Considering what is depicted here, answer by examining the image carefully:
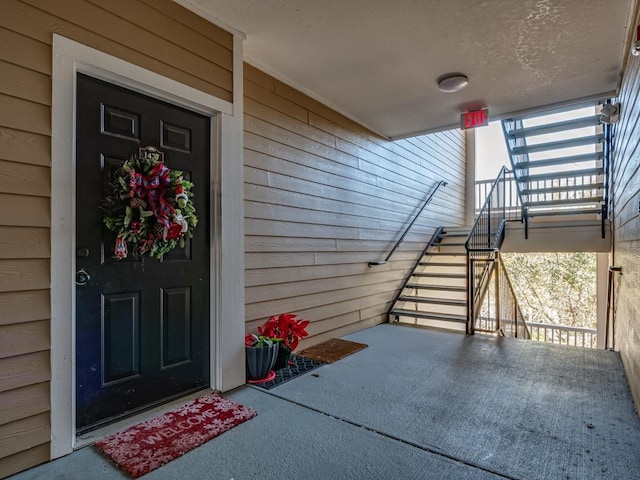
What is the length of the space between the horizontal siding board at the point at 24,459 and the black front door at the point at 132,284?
0.18m

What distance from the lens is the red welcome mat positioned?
1.72 m

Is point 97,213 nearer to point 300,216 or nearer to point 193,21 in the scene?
point 193,21

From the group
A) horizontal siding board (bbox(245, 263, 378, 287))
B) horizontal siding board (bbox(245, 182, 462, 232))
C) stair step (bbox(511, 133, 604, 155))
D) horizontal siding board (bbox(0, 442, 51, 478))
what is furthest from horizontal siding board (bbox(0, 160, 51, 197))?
stair step (bbox(511, 133, 604, 155))

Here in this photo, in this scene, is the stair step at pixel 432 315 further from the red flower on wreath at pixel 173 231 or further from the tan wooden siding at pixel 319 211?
the red flower on wreath at pixel 173 231

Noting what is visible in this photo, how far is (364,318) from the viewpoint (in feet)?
14.8

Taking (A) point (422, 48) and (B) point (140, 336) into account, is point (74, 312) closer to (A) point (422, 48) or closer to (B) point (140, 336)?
(B) point (140, 336)

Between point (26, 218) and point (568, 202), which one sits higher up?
point (568, 202)

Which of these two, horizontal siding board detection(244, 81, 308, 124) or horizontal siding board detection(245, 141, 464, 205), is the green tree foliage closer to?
horizontal siding board detection(245, 141, 464, 205)

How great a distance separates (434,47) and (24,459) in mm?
3542

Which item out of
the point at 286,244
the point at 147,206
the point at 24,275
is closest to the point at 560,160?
the point at 286,244

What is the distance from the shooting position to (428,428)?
6.66 ft

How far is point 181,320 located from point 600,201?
5.51 meters

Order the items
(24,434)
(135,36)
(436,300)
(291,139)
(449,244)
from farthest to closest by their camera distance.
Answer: (449,244)
(436,300)
(291,139)
(135,36)
(24,434)

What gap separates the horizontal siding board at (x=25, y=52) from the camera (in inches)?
63.6
